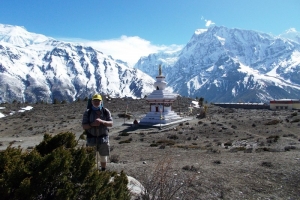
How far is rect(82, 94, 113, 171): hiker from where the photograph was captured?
8641 mm

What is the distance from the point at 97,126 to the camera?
8.64 meters

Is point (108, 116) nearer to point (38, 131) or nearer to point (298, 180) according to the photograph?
point (298, 180)

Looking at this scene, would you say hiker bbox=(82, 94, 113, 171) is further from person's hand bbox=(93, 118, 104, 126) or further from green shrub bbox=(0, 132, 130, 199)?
green shrub bbox=(0, 132, 130, 199)

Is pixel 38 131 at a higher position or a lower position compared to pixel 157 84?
lower

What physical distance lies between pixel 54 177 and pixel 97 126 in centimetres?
317

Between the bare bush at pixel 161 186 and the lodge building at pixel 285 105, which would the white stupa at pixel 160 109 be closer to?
the bare bush at pixel 161 186

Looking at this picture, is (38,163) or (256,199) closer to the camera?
(38,163)

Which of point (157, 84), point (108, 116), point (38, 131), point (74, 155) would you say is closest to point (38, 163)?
point (74, 155)

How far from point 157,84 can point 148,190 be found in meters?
37.0

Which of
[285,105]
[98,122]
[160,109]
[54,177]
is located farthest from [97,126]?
[285,105]

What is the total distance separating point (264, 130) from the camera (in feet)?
103

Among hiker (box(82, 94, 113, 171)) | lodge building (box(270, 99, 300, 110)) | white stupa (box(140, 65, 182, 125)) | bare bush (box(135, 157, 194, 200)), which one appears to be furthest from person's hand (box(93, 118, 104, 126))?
lodge building (box(270, 99, 300, 110))

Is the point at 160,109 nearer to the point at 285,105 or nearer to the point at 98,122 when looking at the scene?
the point at 98,122

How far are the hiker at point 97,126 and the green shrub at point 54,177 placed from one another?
227 cm
